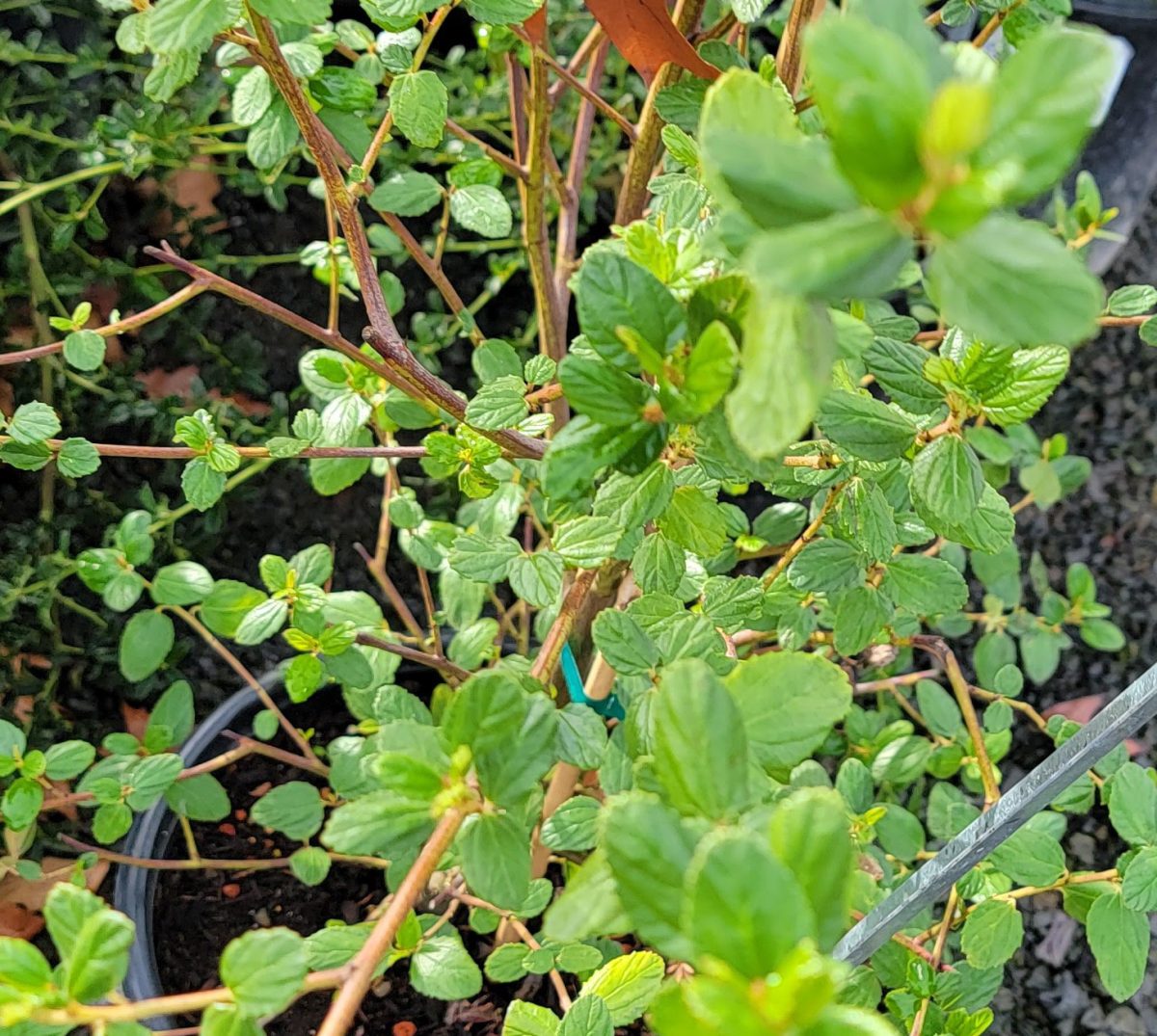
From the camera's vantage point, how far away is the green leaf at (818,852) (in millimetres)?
339

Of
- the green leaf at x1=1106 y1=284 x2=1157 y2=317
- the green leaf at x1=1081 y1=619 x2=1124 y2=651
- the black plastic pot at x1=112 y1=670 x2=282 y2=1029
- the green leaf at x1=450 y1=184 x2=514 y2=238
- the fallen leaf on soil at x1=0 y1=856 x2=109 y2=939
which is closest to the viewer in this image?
the green leaf at x1=1106 y1=284 x2=1157 y2=317

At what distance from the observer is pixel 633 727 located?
0.61 meters

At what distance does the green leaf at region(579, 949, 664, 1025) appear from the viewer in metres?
0.62

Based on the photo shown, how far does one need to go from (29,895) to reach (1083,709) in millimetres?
1581

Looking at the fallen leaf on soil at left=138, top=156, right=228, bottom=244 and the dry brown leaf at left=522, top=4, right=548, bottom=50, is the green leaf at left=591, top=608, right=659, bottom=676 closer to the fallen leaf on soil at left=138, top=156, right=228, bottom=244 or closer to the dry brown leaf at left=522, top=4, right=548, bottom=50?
the dry brown leaf at left=522, top=4, right=548, bottom=50

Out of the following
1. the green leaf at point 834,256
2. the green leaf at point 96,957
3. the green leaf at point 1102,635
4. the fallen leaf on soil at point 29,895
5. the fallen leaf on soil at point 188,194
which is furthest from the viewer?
the fallen leaf on soil at point 188,194

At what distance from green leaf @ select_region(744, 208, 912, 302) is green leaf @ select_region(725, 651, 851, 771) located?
209mm

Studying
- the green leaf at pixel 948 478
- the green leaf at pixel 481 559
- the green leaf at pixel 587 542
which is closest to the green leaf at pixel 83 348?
the green leaf at pixel 481 559

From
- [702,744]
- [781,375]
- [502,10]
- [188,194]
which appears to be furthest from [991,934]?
[188,194]

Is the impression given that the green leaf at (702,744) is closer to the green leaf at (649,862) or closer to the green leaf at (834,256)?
the green leaf at (649,862)

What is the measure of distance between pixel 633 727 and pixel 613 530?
4.8 inches

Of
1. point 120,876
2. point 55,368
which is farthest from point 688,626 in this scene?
point 55,368

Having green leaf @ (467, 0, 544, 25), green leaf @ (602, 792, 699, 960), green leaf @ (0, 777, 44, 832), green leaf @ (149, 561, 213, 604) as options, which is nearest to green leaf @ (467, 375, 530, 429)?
green leaf @ (467, 0, 544, 25)

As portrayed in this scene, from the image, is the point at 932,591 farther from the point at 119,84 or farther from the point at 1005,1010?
the point at 119,84
